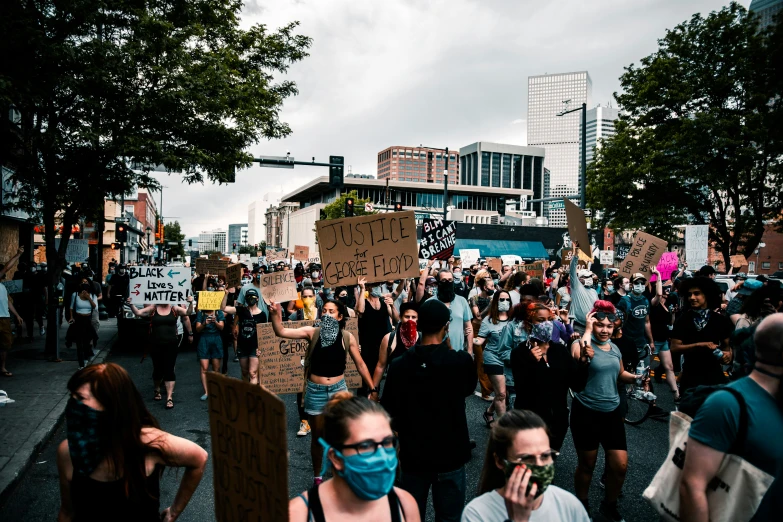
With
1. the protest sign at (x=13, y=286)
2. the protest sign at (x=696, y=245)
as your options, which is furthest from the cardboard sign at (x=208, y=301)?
the protest sign at (x=696, y=245)

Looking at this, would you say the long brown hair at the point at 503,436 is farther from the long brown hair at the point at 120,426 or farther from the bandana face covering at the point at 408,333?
the bandana face covering at the point at 408,333

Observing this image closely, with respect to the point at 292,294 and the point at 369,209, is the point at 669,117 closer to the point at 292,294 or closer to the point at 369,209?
the point at 369,209

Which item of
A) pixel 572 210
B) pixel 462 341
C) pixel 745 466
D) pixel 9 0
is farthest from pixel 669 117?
pixel 745 466

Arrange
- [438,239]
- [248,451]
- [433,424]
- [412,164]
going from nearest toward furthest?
[248,451], [433,424], [438,239], [412,164]

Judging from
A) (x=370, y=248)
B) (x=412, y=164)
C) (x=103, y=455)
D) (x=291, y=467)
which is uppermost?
(x=412, y=164)

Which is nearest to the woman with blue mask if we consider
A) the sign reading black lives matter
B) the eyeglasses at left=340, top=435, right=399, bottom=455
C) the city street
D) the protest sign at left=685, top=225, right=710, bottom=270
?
the eyeglasses at left=340, top=435, right=399, bottom=455

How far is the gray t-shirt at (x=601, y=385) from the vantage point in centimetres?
470

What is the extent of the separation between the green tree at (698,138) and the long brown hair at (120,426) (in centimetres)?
2194

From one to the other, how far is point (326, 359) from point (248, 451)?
10.0 feet

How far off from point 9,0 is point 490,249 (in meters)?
41.9

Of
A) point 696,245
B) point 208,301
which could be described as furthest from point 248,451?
point 696,245

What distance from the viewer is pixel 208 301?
8.72 meters

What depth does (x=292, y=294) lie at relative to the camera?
299 inches

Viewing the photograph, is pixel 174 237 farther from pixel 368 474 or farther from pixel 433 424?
pixel 368 474
